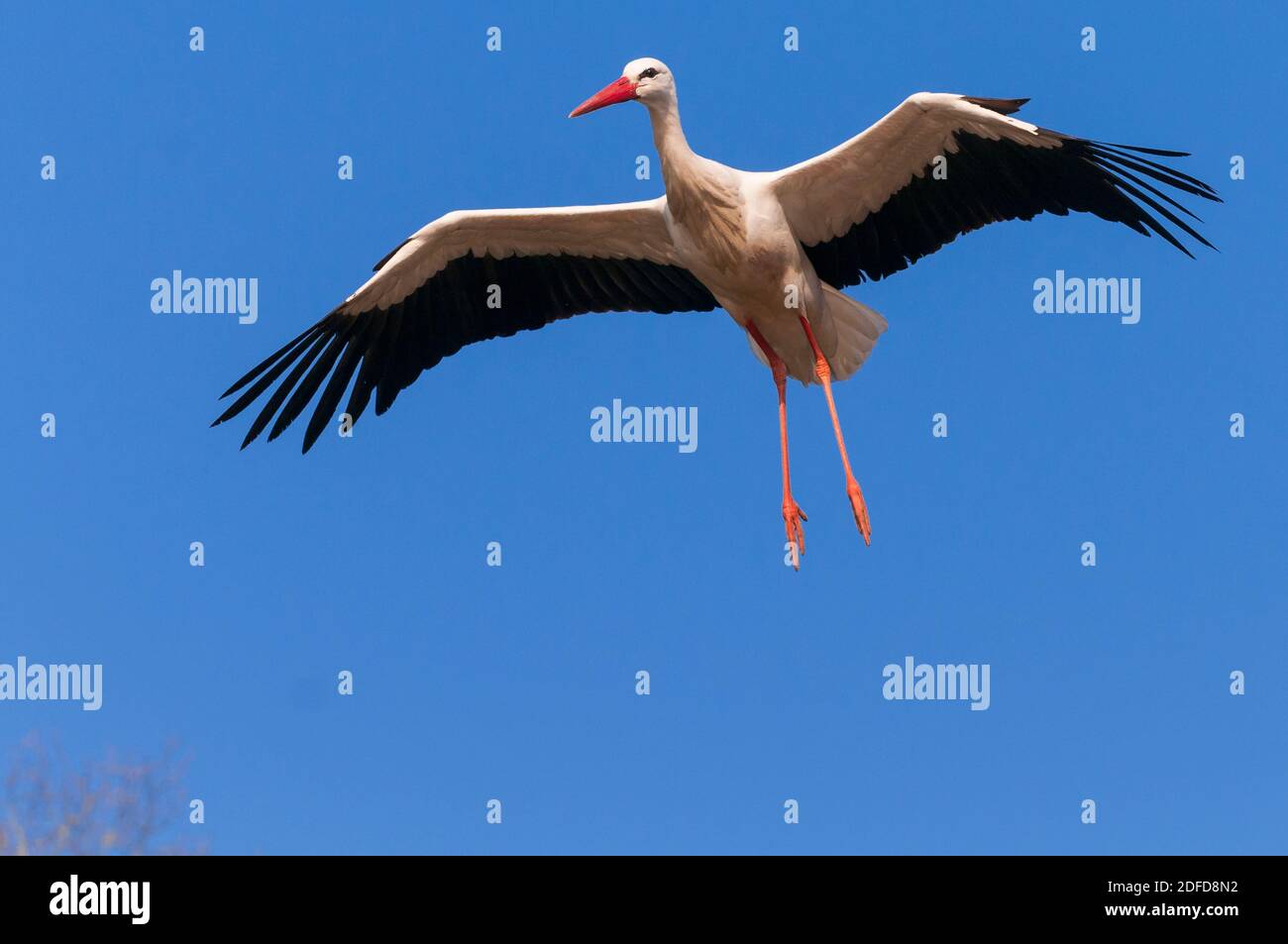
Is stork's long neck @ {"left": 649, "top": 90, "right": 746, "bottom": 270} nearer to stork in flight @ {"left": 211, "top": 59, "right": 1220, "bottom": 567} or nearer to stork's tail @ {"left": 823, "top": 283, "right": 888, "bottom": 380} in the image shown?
stork in flight @ {"left": 211, "top": 59, "right": 1220, "bottom": 567}

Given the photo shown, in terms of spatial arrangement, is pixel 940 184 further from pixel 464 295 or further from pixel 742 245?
pixel 464 295

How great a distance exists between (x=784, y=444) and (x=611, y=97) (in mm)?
2527

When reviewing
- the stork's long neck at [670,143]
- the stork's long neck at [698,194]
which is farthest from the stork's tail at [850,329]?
the stork's long neck at [670,143]

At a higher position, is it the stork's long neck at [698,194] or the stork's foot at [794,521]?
the stork's long neck at [698,194]

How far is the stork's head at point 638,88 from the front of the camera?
36.0 feet

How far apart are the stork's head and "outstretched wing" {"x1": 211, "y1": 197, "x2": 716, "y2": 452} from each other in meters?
1.01

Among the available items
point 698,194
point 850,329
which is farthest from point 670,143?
point 850,329

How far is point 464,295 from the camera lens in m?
12.2

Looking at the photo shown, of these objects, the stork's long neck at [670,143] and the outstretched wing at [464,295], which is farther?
the outstretched wing at [464,295]

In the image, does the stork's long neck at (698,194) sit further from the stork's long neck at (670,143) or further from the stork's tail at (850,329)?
the stork's tail at (850,329)

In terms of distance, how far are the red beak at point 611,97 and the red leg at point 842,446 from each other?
1.69 m

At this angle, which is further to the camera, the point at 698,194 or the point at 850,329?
the point at 850,329

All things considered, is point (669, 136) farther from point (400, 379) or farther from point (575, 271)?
point (400, 379)
